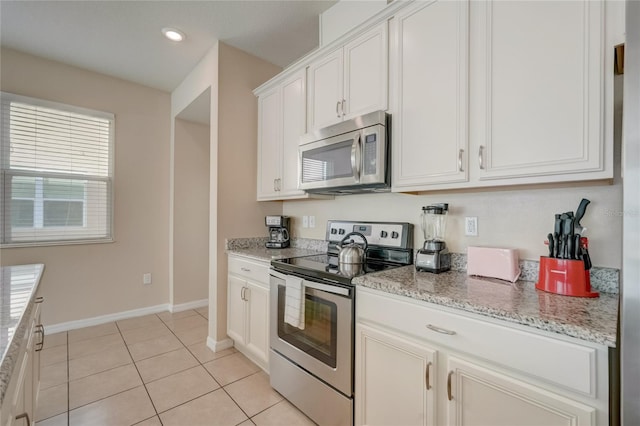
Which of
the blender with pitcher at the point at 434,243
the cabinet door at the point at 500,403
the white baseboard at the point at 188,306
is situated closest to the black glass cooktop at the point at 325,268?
the blender with pitcher at the point at 434,243

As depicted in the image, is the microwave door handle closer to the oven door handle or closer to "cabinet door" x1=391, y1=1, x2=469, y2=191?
"cabinet door" x1=391, y1=1, x2=469, y2=191

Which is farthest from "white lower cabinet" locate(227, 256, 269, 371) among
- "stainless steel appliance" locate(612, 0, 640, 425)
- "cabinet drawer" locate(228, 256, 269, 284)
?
"stainless steel appliance" locate(612, 0, 640, 425)

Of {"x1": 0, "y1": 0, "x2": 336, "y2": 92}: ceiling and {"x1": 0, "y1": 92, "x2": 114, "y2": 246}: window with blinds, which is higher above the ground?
{"x1": 0, "y1": 0, "x2": 336, "y2": 92}: ceiling

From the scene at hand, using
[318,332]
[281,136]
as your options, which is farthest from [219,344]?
[281,136]

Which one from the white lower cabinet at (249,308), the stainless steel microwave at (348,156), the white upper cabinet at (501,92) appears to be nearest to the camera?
the white upper cabinet at (501,92)

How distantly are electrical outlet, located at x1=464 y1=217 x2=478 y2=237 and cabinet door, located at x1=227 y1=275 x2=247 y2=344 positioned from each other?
5.66 feet

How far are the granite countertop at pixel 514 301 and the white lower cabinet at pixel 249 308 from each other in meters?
0.98

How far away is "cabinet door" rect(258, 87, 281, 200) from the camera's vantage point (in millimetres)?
2568

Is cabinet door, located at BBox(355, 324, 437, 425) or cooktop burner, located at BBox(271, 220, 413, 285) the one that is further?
cooktop burner, located at BBox(271, 220, 413, 285)

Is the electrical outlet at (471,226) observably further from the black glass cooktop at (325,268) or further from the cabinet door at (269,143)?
the cabinet door at (269,143)

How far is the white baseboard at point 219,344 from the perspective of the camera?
2.56 metres

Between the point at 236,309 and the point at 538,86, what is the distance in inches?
99.3

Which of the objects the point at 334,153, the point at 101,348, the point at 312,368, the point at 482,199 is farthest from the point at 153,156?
the point at 482,199

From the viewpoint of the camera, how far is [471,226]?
5.35 feet
